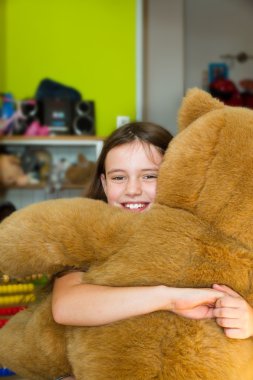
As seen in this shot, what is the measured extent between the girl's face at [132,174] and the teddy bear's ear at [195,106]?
20cm

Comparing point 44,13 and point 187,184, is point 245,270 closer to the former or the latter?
point 187,184

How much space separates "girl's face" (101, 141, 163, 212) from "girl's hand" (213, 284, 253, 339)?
359 millimetres

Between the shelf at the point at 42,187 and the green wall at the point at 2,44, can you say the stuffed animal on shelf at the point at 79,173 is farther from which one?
the green wall at the point at 2,44

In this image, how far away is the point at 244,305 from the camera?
0.83 m

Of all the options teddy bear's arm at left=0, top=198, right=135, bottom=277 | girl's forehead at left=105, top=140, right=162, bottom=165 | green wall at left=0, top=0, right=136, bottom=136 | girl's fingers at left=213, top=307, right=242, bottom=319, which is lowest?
girl's fingers at left=213, top=307, right=242, bottom=319

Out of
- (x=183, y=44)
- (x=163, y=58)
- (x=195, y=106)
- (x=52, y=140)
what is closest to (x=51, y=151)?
(x=52, y=140)

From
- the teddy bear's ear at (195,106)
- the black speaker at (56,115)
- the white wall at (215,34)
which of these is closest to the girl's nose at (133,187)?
the teddy bear's ear at (195,106)

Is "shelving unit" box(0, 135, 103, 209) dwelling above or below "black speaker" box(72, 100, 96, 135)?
below

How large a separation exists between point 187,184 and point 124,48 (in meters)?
3.17

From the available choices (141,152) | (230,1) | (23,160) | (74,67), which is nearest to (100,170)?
(141,152)

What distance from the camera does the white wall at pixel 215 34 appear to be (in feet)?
15.1

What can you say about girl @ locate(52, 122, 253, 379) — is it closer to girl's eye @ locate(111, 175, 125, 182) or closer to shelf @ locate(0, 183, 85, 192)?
girl's eye @ locate(111, 175, 125, 182)

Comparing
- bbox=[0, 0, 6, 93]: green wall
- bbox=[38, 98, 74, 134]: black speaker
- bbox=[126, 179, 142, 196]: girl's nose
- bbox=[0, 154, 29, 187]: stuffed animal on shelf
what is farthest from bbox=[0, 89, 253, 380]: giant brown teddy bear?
bbox=[0, 0, 6, 93]: green wall

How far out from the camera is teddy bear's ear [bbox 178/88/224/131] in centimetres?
95
